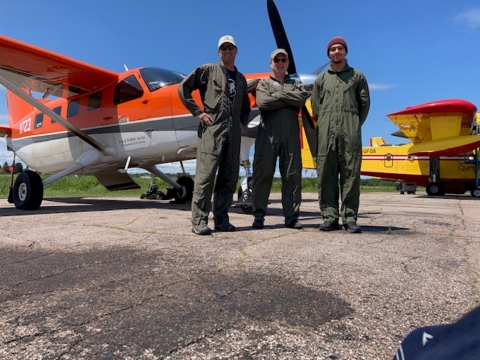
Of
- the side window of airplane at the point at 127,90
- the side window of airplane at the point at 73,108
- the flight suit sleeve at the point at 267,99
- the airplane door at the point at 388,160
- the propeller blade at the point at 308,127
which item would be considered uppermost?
the side window of airplane at the point at 127,90

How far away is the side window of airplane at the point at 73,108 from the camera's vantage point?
7.10 m

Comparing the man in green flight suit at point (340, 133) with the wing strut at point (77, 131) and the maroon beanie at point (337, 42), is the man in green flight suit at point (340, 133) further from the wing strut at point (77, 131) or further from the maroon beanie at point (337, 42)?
the wing strut at point (77, 131)

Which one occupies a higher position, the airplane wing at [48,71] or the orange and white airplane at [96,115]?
the airplane wing at [48,71]

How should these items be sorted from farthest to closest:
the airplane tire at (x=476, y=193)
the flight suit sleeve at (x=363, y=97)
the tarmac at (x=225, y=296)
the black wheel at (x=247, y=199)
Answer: the airplane tire at (x=476, y=193), the black wheel at (x=247, y=199), the flight suit sleeve at (x=363, y=97), the tarmac at (x=225, y=296)

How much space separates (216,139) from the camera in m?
3.71

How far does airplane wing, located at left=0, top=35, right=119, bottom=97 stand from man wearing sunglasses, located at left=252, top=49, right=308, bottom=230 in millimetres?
3582

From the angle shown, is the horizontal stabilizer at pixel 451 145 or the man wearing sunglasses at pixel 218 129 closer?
the man wearing sunglasses at pixel 218 129

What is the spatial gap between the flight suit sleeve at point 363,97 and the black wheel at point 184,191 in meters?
5.04

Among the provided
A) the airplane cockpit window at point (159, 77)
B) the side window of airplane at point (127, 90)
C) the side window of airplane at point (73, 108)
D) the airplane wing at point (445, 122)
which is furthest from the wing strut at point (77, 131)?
the airplane wing at point (445, 122)

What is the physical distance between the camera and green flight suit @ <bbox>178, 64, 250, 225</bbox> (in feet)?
12.1

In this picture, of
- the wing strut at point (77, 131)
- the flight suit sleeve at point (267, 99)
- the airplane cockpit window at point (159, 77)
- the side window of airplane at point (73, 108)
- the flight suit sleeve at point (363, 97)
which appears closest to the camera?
the flight suit sleeve at point (363, 97)

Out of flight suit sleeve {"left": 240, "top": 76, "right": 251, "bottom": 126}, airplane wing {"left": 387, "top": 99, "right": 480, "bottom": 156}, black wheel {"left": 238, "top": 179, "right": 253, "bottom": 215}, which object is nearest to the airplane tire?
airplane wing {"left": 387, "top": 99, "right": 480, "bottom": 156}

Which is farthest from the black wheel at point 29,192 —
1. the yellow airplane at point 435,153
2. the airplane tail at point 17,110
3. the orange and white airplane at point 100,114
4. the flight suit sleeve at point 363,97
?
the yellow airplane at point 435,153

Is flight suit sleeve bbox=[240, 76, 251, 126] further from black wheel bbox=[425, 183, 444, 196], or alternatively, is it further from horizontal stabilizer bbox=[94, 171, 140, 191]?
black wheel bbox=[425, 183, 444, 196]
